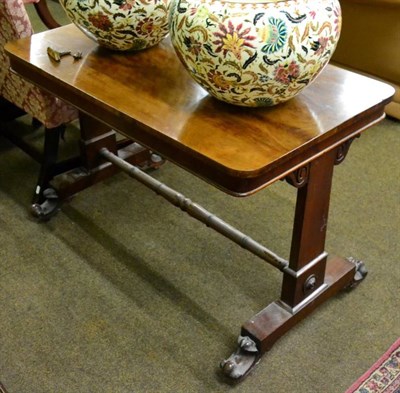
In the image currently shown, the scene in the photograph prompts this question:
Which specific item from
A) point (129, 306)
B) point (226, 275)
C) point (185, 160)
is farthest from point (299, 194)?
point (129, 306)

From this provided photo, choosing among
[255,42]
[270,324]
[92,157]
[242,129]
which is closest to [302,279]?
[270,324]

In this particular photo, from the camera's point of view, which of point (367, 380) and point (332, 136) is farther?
point (367, 380)

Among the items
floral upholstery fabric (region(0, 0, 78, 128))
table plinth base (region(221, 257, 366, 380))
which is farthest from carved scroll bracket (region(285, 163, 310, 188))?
floral upholstery fabric (region(0, 0, 78, 128))

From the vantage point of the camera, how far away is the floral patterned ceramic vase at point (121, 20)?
126 cm

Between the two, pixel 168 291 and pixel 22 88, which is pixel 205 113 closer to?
pixel 168 291

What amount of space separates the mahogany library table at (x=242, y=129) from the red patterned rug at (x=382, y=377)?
205 mm

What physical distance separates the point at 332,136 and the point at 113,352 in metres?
0.75

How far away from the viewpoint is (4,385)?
1360 mm

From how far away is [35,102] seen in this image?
5.71ft

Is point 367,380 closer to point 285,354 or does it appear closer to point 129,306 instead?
point 285,354

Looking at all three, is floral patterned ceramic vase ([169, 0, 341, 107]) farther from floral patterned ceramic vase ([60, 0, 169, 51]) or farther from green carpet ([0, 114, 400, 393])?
green carpet ([0, 114, 400, 393])

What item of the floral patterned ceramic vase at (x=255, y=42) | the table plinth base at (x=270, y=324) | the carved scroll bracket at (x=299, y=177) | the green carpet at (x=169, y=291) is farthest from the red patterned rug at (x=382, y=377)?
the floral patterned ceramic vase at (x=255, y=42)

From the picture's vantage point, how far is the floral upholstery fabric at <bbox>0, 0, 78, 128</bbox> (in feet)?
5.22

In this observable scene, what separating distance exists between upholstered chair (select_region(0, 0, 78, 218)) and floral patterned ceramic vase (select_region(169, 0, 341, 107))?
26.8 inches
